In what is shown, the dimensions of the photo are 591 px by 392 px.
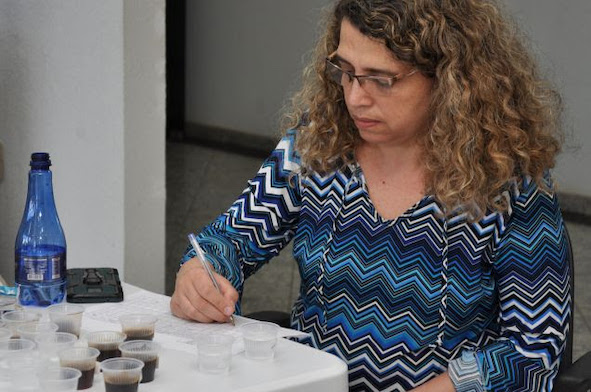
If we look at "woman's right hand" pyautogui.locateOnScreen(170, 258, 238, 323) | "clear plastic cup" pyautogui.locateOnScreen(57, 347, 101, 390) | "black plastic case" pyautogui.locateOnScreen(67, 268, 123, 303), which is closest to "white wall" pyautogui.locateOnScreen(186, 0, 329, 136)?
"black plastic case" pyautogui.locateOnScreen(67, 268, 123, 303)

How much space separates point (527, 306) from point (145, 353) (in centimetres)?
85

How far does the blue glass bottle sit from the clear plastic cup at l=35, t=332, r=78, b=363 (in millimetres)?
324

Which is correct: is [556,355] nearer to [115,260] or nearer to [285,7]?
[115,260]

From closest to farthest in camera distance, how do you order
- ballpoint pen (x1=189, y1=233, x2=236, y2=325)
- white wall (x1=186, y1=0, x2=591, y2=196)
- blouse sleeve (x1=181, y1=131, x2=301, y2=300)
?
ballpoint pen (x1=189, y1=233, x2=236, y2=325)
blouse sleeve (x1=181, y1=131, x2=301, y2=300)
white wall (x1=186, y1=0, x2=591, y2=196)

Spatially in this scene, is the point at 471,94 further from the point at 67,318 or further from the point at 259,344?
the point at 67,318

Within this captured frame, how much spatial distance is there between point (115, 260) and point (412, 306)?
138cm

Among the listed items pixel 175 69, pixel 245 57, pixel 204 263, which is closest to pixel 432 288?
pixel 204 263

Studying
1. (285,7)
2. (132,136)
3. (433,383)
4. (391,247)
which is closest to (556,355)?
(433,383)

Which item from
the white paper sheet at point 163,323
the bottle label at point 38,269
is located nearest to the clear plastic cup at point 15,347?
the white paper sheet at point 163,323

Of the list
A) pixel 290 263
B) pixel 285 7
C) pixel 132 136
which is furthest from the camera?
pixel 285 7

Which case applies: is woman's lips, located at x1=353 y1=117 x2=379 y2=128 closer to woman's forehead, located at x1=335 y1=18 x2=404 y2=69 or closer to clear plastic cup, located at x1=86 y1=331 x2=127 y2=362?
woman's forehead, located at x1=335 y1=18 x2=404 y2=69

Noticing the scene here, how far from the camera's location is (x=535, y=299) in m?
2.17

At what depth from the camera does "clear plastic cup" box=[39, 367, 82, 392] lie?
5.50 feet

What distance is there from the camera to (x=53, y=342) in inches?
71.9
